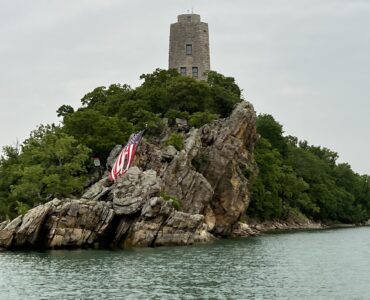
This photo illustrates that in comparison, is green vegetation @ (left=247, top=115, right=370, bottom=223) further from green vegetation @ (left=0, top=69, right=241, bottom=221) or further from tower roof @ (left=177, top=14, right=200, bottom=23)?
tower roof @ (left=177, top=14, right=200, bottom=23)

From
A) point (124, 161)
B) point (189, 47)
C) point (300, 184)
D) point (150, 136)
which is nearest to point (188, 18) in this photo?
point (189, 47)

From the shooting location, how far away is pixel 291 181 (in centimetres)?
12000

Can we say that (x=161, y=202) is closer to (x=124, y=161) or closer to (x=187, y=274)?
(x=124, y=161)

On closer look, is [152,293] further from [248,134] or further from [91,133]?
[248,134]

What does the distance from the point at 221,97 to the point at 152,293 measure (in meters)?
63.7

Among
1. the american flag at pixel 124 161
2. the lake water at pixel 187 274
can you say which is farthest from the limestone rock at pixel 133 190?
the lake water at pixel 187 274

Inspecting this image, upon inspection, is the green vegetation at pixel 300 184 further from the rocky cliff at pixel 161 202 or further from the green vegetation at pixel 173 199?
the green vegetation at pixel 173 199

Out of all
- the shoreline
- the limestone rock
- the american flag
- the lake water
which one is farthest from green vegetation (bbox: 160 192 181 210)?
the shoreline

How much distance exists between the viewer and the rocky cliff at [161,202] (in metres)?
60.9

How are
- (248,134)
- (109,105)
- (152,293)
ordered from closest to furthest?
1. (152,293)
2. (248,134)
3. (109,105)

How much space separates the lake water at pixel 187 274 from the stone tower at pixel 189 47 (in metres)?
52.9

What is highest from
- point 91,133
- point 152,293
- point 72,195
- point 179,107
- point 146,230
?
point 179,107

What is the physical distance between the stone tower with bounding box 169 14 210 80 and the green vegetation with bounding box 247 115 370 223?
54.0 feet

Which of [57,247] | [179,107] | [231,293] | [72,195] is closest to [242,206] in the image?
[179,107]
